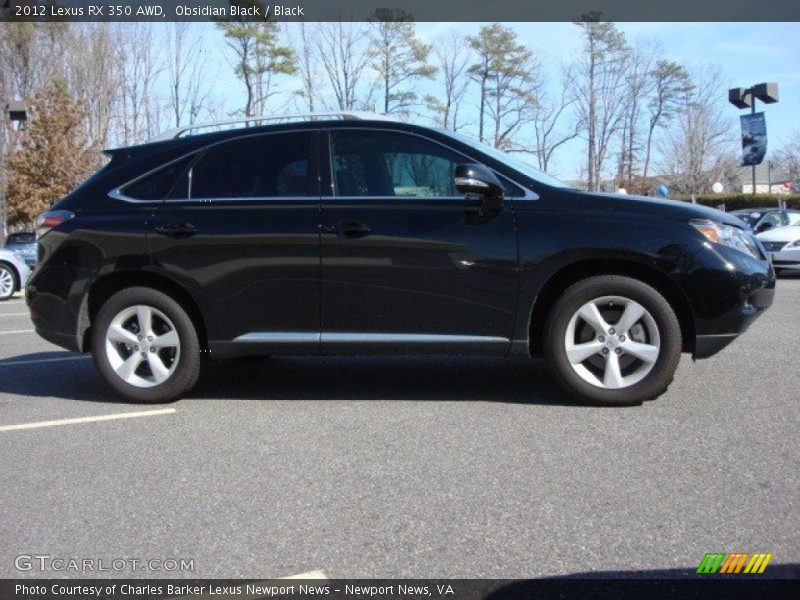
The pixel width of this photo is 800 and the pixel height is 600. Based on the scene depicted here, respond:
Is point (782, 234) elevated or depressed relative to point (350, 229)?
depressed

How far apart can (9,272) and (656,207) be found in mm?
13980

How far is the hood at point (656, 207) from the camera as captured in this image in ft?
15.7

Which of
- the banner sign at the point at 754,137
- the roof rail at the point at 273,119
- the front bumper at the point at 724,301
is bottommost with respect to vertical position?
the front bumper at the point at 724,301

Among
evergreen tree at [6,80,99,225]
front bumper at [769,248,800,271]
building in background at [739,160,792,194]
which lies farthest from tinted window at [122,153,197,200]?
building in background at [739,160,792,194]

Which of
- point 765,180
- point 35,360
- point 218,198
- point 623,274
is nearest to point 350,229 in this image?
point 218,198

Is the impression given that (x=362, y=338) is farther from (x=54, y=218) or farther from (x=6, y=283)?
(x=6, y=283)

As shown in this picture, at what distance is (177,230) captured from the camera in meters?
5.13

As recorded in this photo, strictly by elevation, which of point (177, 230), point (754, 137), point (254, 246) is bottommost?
point (254, 246)

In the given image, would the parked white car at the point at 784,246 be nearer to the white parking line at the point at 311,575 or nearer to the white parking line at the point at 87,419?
the white parking line at the point at 87,419

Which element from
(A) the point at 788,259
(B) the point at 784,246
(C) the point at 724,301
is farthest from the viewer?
(B) the point at 784,246

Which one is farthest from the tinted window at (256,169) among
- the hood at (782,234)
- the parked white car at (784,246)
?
the hood at (782,234)

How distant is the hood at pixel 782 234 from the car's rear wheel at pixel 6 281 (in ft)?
49.7

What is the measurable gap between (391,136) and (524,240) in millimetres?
1120

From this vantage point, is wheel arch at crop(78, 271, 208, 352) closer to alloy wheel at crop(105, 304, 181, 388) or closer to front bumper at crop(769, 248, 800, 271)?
alloy wheel at crop(105, 304, 181, 388)
